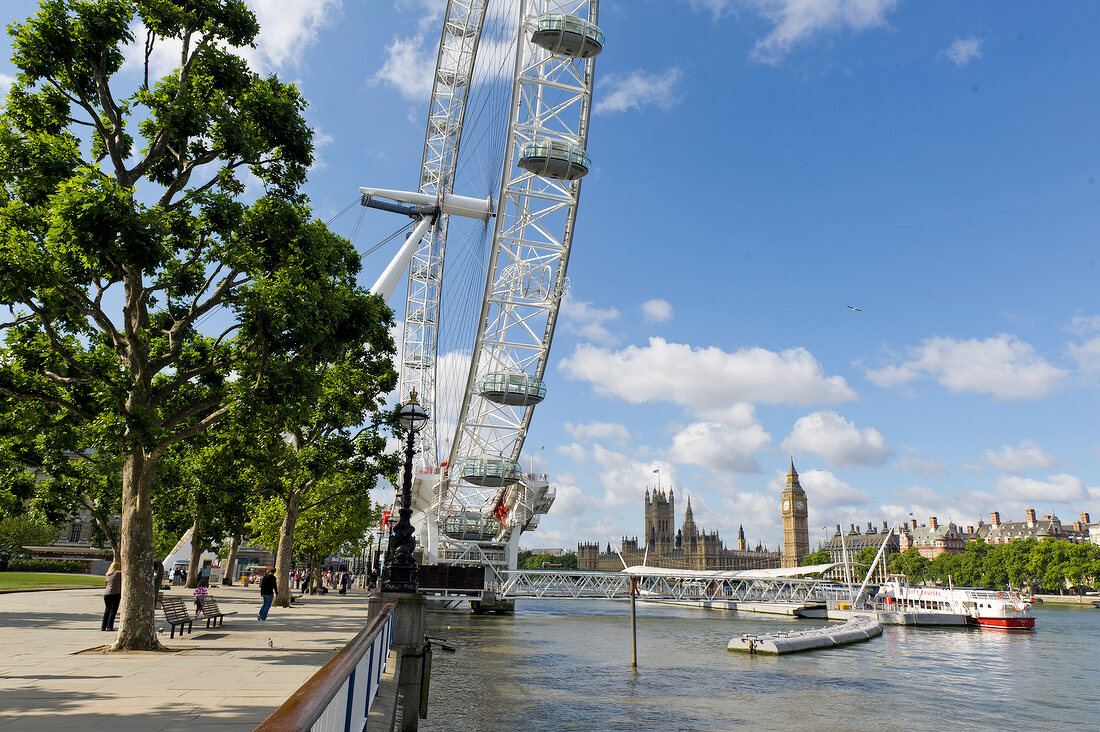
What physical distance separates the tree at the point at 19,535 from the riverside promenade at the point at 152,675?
6080cm

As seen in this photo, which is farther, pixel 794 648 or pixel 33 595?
pixel 794 648

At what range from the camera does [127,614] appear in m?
15.2

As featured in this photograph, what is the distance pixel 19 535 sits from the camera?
242ft

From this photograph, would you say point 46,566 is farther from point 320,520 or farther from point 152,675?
point 152,675

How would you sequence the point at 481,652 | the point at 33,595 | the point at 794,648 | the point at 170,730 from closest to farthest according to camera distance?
the point at 170,730 < the point at 481,652 < the point at 33,595 < the point at 794,648

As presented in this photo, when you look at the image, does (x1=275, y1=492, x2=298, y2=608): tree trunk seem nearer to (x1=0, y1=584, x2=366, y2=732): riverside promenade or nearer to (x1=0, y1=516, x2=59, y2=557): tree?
(x1=0, y1=584, x2=366, y2=732): riverside promenade

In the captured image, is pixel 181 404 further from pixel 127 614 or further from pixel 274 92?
pixel 274 92

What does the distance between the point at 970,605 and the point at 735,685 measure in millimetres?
54496

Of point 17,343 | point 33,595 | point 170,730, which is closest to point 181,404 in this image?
point 17,343

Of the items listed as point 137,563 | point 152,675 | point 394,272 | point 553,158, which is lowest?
point 152,675

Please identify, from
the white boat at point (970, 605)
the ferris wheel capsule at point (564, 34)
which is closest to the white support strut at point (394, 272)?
the ferris wheel capsule at point (564, 34)

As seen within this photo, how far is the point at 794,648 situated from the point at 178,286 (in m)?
35.4

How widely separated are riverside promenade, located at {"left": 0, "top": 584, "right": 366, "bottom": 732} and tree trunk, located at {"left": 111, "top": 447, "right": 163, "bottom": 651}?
1.69ft

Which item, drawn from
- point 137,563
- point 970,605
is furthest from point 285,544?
point 970,605
